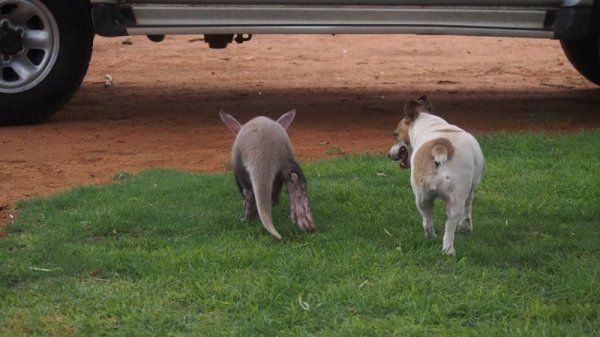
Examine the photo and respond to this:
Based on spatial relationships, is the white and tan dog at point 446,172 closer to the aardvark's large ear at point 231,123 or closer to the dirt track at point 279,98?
the aardvark's large ear at point 231,123

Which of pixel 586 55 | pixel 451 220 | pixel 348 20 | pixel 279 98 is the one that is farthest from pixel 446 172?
pixel 586 55

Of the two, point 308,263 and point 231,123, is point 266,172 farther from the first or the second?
point 308,263

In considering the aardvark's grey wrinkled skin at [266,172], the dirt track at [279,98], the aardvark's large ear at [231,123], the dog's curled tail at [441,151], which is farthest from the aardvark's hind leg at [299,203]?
the dirt track at [279,98]

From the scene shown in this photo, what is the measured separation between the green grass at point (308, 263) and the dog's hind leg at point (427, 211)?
54mm

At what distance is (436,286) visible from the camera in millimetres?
4828

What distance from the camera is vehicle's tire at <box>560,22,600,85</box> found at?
10.3m

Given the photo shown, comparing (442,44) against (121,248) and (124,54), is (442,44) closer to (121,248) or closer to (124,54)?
(124,54)

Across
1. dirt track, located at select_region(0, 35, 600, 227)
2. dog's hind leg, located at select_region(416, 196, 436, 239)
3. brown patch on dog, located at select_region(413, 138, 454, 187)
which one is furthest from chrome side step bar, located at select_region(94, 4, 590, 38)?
brown patch on dog, located at select_region(413, 138, 454, 187)

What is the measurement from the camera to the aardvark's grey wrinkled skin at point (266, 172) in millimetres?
5691

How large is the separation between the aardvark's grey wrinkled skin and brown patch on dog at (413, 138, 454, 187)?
0.79 metres

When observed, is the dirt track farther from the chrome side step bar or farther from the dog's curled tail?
the dog's curled tail

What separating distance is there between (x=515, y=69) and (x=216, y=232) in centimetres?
775

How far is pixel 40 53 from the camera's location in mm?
8703

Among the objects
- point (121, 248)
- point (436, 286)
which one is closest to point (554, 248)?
point (436, 286)
